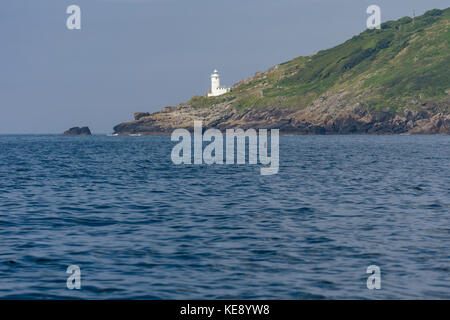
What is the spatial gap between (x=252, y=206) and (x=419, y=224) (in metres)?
9.80

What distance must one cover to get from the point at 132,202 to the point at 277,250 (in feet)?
50.9

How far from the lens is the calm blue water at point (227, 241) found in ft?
51.8

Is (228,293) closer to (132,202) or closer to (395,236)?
(395,236)

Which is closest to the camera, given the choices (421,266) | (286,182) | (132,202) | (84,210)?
(421,266)

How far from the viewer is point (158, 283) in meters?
16.1

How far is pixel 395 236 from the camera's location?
22.4m

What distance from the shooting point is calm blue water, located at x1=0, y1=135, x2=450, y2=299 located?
15781 millimetres

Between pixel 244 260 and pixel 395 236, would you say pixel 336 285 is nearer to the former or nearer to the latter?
pixel 244 260

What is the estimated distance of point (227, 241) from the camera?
21922 mm

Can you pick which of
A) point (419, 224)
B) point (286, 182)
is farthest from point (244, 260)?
point (286, 182)

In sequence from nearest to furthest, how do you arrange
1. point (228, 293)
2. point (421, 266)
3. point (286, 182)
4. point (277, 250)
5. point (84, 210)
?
point (228, 293) → point (421, 266) → point (277, 250) → point (84, 210) → point (286, 182)
